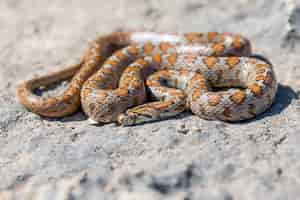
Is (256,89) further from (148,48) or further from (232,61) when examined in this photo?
(148,48)

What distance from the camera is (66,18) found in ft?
43.1

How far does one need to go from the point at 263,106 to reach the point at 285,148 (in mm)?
1175

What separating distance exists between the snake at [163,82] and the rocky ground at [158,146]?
242mm

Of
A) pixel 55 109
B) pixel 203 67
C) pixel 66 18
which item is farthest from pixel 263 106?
pixel 66 18

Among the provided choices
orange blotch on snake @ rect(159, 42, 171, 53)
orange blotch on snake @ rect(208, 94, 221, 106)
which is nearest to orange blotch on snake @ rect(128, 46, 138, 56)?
orange blotch on snake @ rect(159, 42, 171, 53)

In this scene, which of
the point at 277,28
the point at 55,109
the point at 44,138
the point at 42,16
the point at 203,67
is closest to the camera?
the point at 44,138

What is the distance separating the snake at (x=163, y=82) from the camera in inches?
323

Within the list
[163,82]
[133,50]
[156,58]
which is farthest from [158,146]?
[133,50]

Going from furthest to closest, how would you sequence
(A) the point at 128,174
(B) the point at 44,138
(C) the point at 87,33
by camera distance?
(C) the point at 87,33 → (B) the point at 44,138 → (A) the point at 128,174

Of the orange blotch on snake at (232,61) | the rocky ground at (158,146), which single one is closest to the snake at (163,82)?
the orange blotch on snake at (232,61)

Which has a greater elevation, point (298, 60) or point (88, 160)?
point (298, 60)

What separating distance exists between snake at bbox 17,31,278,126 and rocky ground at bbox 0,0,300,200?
0.24 meters

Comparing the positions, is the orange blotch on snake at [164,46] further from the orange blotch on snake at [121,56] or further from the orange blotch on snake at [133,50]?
the orange blotch on snake at [121,56]

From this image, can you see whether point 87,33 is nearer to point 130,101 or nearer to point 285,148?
point 130,101
